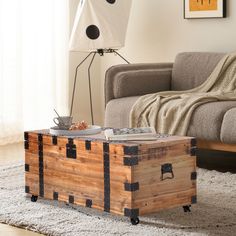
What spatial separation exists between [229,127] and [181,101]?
0.44 meters

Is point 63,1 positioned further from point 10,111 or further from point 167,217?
point 167,217

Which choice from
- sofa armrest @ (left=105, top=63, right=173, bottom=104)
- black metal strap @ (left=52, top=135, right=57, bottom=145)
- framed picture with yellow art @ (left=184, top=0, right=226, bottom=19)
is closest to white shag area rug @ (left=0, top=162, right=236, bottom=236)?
black metal strap @ (left=52, top=135, right=57, bottom=145)

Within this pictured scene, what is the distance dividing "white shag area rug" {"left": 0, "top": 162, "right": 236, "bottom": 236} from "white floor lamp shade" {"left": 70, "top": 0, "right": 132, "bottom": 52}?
1974mm

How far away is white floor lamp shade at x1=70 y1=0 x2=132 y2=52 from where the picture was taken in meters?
5.57

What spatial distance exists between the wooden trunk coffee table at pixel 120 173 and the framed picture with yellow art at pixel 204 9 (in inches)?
97.0

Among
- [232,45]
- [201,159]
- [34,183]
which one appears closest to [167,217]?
[34,183]

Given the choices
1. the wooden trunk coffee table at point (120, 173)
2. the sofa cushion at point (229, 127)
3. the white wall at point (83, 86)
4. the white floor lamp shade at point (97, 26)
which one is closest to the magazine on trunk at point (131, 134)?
the wooden trunk coffee table at point (120, 173)

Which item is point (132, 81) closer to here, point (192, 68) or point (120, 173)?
point (192, 68)

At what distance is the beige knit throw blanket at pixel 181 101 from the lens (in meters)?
4.56

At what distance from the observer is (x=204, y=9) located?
5.71 metres

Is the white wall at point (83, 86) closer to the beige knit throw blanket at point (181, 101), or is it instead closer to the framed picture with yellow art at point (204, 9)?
the framed picture with yellow art at point (204, 9)

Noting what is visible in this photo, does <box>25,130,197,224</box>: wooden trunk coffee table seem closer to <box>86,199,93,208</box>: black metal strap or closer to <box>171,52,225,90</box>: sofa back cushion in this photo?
<box>86,199,93,208</box>: black metal strap

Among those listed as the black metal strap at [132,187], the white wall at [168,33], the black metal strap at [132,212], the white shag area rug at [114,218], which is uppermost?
the white wall at [168,33]

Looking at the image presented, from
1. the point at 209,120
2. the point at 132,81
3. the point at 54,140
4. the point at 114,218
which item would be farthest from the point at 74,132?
the point at 132,81
